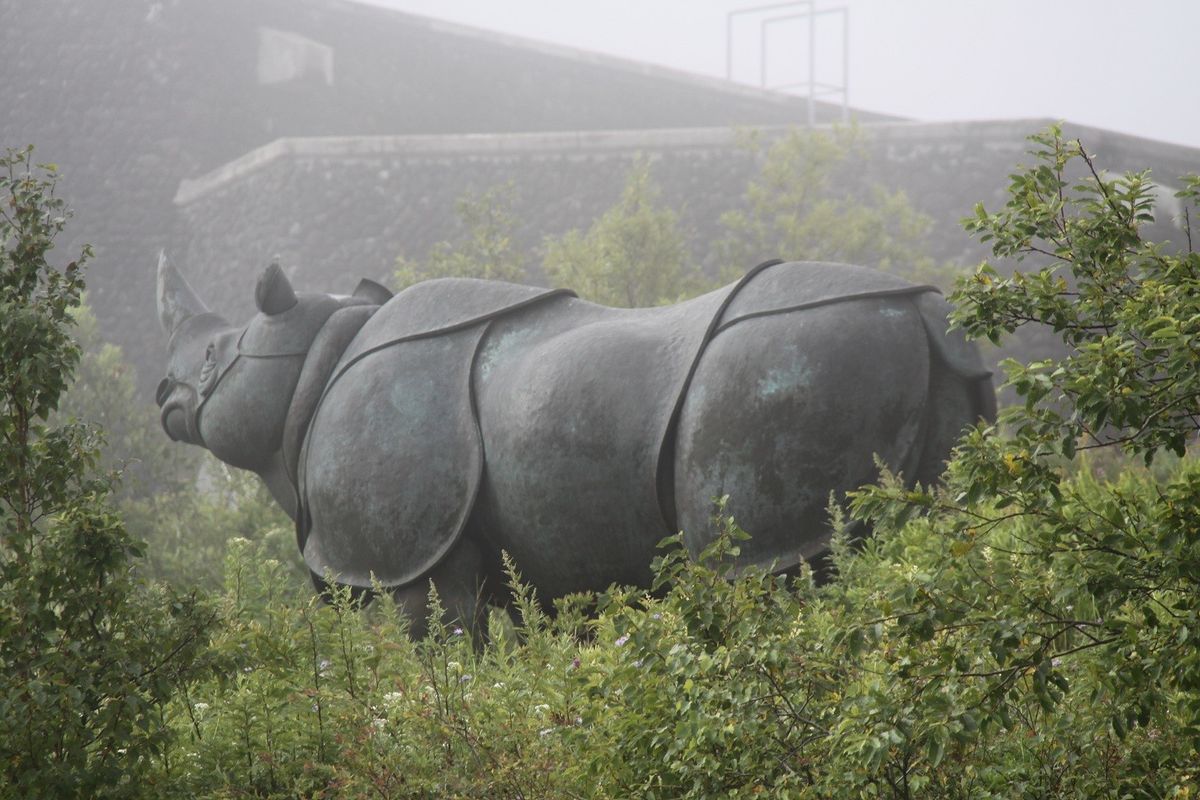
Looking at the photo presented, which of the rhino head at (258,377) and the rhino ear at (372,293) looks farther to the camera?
the rhino ear at (372,293)

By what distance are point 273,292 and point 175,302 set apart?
991 mm

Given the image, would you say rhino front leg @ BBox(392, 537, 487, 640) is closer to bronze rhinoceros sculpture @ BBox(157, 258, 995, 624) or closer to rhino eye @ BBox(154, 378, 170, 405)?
bronze rhinoceros sculpture @ BBox(157, 258, 995, 624)

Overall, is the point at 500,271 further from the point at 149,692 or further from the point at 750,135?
the point at 149,692

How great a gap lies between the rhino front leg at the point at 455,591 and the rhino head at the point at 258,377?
1.04 meters

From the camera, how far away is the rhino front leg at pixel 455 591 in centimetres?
494

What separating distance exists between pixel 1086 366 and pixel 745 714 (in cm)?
99

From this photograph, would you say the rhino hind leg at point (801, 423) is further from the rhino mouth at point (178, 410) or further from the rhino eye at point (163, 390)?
the rhino eye at point (163, 390)

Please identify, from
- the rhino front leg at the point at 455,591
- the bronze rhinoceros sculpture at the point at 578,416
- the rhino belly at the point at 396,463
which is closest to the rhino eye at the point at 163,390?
the bronze rhinoceros sculpture at the point at 578,416

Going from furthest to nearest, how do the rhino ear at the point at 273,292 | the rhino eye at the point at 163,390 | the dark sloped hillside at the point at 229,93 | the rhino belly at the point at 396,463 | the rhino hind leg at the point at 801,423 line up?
the dark sloped hillside at the point at 229,93
the rhino eye at the point at 163,390
the rhino ear at the point at 273,292
the rhino belly at the point at 396,463
the rhino hind leg at the point at 801,423

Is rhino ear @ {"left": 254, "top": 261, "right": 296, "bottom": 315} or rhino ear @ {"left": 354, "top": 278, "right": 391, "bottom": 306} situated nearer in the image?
rhino ear @ {"left": 254, "top": 261, "right": 296, "bottom": 315}

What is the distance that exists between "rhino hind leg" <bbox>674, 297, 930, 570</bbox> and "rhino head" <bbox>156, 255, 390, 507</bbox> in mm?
2000

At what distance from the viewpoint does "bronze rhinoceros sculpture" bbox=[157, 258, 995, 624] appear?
169 inches

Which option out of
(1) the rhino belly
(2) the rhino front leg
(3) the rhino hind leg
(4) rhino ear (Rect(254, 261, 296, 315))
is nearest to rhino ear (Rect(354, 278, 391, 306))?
(4) rhino ear (Rect(254, 261, 296, 315))

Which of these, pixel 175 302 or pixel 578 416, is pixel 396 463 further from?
pixel 175 302
